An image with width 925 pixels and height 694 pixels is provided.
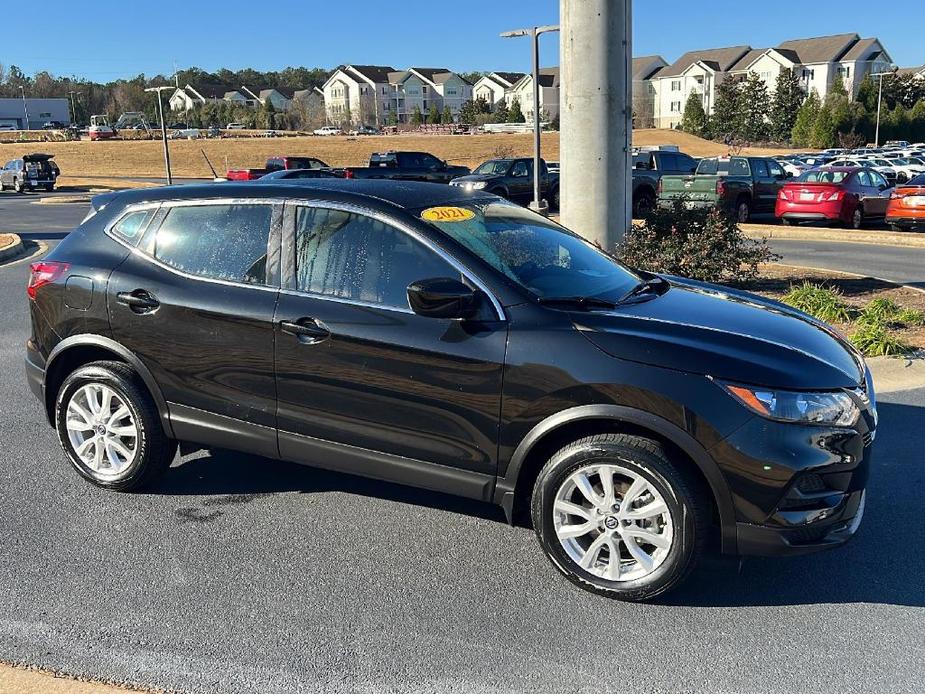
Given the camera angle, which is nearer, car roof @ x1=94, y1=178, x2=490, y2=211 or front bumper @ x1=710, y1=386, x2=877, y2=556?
front bumper @ x1=710, y1=386, x2=877, y2=556

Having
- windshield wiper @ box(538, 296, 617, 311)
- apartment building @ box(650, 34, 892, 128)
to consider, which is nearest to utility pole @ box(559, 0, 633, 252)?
windshield wiper @ box(538, 296, 617, 311)

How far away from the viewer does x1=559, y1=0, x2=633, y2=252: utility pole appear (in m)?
9.49

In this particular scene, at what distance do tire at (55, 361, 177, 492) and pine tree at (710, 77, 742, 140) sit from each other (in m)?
83.2

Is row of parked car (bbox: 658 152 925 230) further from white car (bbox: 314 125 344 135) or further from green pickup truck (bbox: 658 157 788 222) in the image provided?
white car (bbox: 314 125 344 135)

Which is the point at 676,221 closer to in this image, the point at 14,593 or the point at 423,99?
the point at 14,593

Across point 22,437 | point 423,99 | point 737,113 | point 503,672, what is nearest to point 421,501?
point 503,672

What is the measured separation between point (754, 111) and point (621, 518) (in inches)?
3372

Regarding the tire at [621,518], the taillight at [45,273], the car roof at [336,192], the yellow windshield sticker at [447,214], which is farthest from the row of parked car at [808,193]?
the tire at [621,518]

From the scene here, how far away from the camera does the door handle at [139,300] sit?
4.71 meters

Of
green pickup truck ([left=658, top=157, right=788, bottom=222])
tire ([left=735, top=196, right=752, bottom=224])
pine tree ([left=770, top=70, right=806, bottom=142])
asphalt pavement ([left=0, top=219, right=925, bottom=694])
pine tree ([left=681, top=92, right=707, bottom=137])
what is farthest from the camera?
pine tree ([left=681, top=92, right=707, bottom=137])

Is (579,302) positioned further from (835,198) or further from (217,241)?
(835,198)

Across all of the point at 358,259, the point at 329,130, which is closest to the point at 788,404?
the point at 358,259

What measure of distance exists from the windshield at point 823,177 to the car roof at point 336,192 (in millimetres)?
17807

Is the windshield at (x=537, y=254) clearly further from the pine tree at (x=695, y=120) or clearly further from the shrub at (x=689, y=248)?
the pine tree at (x=695, y=120)
